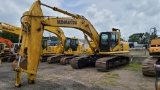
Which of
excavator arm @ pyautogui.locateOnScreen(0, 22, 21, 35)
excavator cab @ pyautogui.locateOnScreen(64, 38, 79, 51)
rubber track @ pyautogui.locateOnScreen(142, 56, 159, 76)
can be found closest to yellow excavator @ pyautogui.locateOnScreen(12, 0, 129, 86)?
rubber track @ pyautogui.locateOnScreen(142, 56, 159, 76)

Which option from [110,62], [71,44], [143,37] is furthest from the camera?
[143,37]

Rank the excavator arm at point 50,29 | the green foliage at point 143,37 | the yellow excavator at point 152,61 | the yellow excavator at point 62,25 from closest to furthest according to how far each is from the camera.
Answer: the yellow excavator at point 62,25, the yellow excavator at point 152,61, the green foliage at point 143,37, the excavator arm at point 50,29

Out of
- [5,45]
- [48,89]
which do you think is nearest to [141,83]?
[48,89]

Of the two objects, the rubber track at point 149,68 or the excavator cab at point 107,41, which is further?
the excavator cab at point 107,41

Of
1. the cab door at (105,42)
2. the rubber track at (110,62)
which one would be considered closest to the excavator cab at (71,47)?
the rubber track at (110,62)

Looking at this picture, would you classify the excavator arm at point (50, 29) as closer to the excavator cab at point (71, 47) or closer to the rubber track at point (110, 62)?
the excavator cab at point (71, 47)

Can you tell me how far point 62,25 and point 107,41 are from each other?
13.6ft

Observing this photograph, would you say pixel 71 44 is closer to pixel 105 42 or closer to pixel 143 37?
pixel 105 42

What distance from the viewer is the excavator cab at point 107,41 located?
1462cm

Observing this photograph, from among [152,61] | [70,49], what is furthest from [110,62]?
[70,49]

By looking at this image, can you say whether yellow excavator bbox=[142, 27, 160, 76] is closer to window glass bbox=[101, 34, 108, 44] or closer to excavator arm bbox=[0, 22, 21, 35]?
window glass bbox=[101, 34, 108, 44]

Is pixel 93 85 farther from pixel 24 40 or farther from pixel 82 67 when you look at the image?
pixel 82 67

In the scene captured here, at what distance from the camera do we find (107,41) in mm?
14656

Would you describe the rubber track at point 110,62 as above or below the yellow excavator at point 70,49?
below
